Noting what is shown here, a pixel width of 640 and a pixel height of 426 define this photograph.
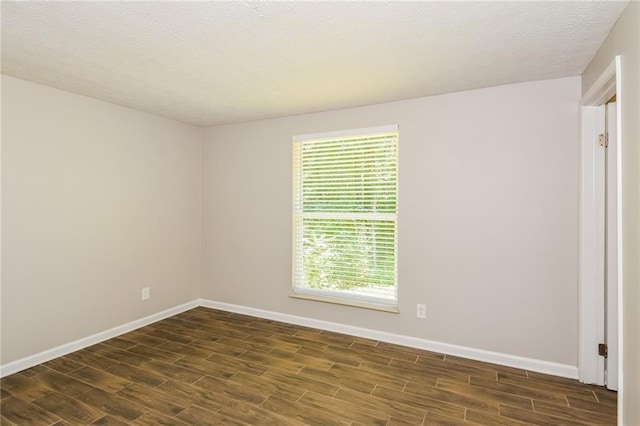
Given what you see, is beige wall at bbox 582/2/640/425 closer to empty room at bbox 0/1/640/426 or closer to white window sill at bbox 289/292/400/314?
empty room at bbox 0/1/640/426

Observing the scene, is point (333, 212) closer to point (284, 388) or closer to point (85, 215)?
point (284, 388)

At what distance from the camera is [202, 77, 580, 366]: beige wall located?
9.20ft

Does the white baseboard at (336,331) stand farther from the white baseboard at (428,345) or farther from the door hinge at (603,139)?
the door hinge at (603,139)

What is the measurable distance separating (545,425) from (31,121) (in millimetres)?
4475

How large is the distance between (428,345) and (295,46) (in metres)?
2.85

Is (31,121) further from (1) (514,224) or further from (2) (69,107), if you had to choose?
(1) (514,224)

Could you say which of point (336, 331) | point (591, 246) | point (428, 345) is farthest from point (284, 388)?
point (591, 246)

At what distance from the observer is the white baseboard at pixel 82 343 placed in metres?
2.81

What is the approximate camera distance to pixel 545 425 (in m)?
2.19

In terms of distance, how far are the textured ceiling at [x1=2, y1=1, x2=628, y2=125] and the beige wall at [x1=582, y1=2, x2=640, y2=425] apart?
190 mm

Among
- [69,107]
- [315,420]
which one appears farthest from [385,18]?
[69,107]

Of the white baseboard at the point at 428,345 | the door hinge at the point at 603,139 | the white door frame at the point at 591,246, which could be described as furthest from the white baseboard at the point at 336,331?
the door hinge at the point at 603,139

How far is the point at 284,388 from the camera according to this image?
262 centimetres

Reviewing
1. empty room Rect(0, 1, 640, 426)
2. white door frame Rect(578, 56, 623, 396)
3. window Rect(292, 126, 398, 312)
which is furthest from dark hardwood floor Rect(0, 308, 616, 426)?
window Rect(292, 126, 398, 312)
